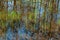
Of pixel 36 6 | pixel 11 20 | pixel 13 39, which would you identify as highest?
pixel 36 6

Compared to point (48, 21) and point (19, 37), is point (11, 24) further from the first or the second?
point (48, 21)

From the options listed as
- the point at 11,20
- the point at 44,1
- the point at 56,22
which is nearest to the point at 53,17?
the point at 56,22

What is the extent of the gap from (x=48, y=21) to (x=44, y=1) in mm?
304

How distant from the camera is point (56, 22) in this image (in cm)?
194

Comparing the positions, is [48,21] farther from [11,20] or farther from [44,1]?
[11,20]

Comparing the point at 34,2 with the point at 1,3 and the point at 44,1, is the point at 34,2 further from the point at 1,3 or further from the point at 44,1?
the point at 1,3

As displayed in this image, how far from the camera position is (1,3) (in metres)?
1.95

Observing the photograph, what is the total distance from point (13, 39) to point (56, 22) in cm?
69

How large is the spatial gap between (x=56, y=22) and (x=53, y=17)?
9cm

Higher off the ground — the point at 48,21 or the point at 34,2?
the point at 34,2

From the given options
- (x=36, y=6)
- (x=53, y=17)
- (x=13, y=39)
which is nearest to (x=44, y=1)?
(x=36, y=6)

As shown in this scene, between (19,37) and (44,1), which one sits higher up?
(44,1)

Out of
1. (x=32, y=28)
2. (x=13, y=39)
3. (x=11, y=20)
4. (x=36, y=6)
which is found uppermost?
(x=36, y=6)

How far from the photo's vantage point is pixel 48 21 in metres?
1.96
